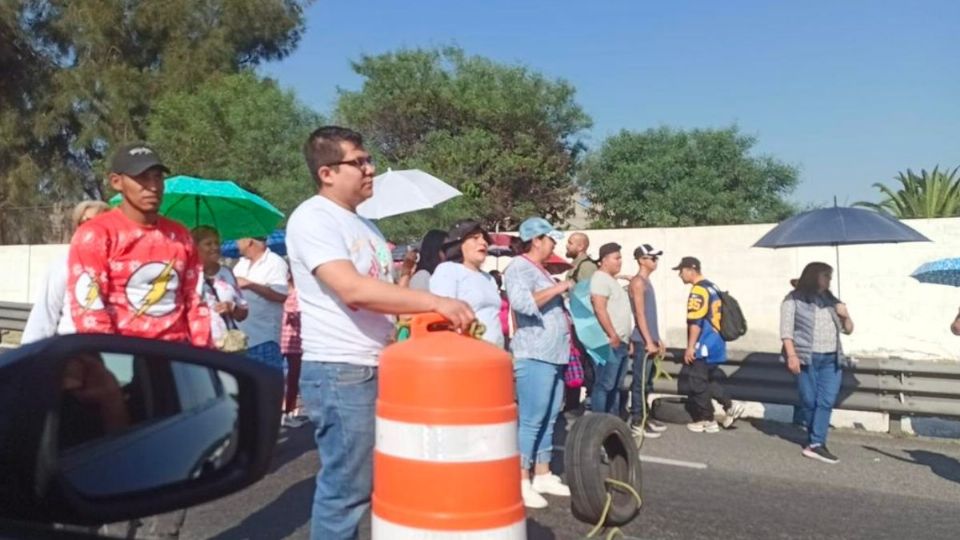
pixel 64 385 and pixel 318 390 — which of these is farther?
pixel 318 390

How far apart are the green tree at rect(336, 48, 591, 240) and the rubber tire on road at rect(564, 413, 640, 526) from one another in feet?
75.7

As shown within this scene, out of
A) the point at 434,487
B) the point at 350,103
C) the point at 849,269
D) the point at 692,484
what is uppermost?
the point at 350,103

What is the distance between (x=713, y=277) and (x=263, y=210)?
1029 cm

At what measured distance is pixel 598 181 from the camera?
115 feet

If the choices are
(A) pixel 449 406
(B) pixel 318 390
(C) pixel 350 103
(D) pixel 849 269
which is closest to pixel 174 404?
(A) pixel 449 406

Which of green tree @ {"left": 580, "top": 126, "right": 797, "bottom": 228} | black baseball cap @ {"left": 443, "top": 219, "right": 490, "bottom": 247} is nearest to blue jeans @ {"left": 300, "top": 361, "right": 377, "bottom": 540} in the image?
black baseball cap @ {"left": 443, "top": 219, "right": 490, "bottom": 247}

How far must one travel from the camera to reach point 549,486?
22.1 feet

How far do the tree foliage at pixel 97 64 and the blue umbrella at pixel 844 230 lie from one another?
28.3 meters

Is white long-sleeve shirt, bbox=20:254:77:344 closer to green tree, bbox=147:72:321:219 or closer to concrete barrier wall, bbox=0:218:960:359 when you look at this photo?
concrete barrier wall, bbox=0:218:960:359

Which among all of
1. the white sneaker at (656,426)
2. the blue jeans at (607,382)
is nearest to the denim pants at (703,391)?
the white sneaker at (656,426)

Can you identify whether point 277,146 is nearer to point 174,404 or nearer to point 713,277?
point 713,277

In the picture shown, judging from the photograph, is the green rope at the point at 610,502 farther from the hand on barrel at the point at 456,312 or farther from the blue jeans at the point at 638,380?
the blue jeans at the point at 638,380

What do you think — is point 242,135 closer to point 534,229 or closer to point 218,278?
point 218,278

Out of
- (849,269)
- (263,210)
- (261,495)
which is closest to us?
(261,495)
